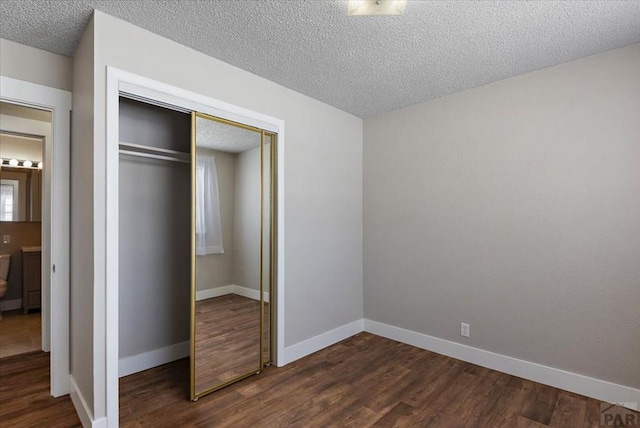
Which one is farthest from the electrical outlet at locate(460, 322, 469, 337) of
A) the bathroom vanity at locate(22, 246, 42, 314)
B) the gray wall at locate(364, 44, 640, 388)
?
the bathroom vanity at locate(22, 246, 42, 314)

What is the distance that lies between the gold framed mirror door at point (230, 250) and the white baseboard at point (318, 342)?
0.64 feet

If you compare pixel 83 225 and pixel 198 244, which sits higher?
pixel 83 225

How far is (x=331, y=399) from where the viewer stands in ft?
8.04

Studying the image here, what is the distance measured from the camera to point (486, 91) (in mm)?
3021

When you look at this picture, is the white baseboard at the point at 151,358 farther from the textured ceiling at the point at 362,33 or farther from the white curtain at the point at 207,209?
the textured ceiling at the point at 362,33

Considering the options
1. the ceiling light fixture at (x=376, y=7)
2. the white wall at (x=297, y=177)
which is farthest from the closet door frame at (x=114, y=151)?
the ceiling light fixture at (x=376, y=7)

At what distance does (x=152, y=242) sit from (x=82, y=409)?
132cm

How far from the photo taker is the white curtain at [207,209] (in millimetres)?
2521

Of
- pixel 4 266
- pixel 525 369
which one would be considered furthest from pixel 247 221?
pixel 4 266

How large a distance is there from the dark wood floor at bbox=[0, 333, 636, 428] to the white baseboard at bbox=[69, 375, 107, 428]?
0.23ft

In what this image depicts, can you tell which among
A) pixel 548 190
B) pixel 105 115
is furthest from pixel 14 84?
pixel 548 190

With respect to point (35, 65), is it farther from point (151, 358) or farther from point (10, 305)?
point (10, 305)

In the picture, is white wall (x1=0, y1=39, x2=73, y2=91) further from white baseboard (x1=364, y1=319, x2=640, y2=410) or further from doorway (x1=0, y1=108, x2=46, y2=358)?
white baseboard (x1=364, y1=319, x2=640, y2=410)

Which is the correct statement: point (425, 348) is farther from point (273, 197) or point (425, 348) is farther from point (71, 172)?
point (71, 172)
